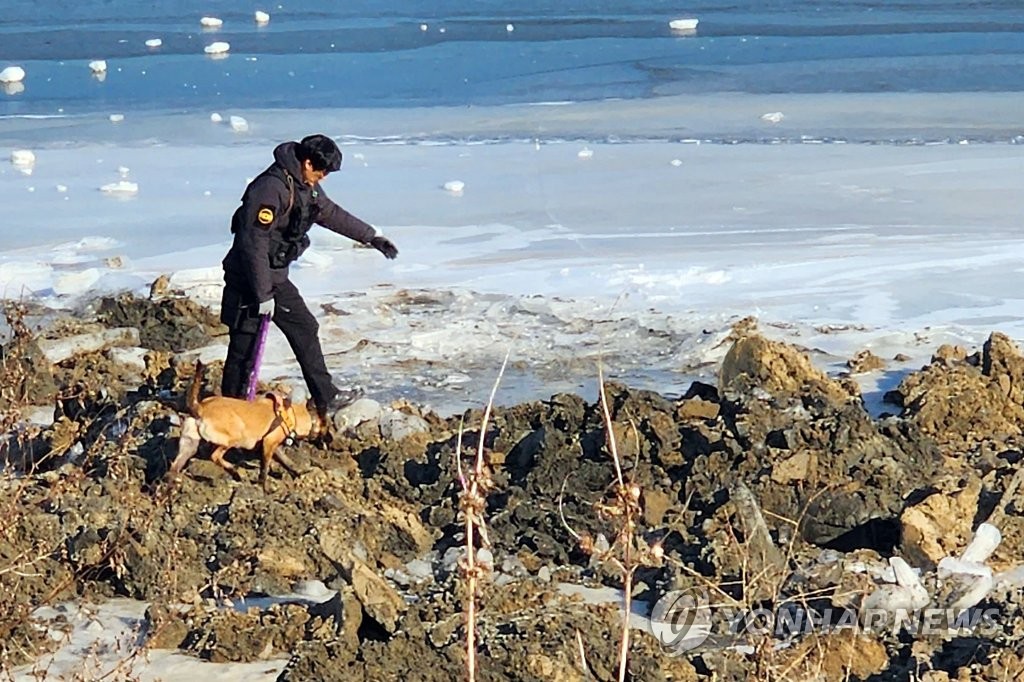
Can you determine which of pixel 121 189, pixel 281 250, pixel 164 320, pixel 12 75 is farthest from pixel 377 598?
pixel 12 75

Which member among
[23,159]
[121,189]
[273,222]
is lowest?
[273,222]

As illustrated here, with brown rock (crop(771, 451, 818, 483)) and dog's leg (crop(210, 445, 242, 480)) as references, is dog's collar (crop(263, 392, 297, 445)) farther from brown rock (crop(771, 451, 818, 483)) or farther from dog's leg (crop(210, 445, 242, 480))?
brown rock (crop(771, 451, 818, 483))

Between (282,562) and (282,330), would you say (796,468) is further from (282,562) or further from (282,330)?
(282,330)

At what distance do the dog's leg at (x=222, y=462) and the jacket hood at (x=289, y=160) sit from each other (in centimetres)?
123

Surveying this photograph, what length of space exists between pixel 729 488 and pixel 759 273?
4.38m

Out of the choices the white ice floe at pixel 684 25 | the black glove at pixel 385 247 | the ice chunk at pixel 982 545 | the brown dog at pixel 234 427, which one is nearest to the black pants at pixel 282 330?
the brown dog at pixel 234 427

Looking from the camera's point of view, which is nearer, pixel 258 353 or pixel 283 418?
pixel 283 418

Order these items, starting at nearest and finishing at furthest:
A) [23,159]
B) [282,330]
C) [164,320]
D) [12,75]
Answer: [282,330]
[164,320]
[23,159]
[12,75]

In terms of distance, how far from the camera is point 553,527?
579 cm

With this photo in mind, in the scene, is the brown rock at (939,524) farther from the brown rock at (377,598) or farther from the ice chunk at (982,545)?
the brown rock at (377,598)

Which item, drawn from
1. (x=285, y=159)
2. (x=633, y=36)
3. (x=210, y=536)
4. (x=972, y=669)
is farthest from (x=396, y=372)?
(x=633, y=36)

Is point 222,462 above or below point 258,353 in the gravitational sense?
below

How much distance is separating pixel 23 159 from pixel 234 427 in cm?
939

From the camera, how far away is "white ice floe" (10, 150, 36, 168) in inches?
577
